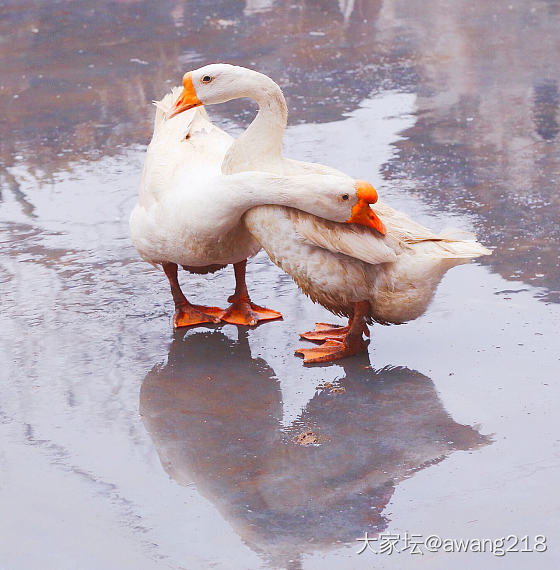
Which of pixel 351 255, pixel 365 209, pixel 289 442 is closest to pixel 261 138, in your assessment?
pixel 365 209

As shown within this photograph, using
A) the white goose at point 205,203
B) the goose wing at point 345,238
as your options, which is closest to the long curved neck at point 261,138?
the white goose at point 205,203

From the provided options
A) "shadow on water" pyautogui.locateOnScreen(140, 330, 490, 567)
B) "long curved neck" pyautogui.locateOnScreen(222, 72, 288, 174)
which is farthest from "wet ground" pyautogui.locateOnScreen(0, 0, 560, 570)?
"long curved neck" pyautogui.locateOnScreen(222, 72, 288, 174)

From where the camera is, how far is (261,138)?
509cm

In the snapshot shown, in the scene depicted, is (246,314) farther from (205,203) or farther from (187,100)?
(187,100)

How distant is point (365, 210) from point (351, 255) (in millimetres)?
223

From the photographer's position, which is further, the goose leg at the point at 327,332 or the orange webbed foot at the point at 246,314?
the orange webbed foot at the point at 246,314

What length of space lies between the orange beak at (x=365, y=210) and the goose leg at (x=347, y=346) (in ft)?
1.31

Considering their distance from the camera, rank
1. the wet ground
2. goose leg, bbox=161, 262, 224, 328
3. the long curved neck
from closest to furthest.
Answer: the wet ground → the long curved neck → goose leg, bbox=161, 262, 224, 328

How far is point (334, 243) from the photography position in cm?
473

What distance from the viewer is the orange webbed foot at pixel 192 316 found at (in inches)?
214

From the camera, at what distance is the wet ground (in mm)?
3699

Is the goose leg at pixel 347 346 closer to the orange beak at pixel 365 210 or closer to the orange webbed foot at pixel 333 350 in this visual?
the orange webbed foot at pixel 333 350

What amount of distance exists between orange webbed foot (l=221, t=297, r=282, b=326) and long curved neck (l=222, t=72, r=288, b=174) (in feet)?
2.58

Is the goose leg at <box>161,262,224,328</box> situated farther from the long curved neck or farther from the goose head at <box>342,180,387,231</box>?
the goose head at <box>342,180,387,231</box>
